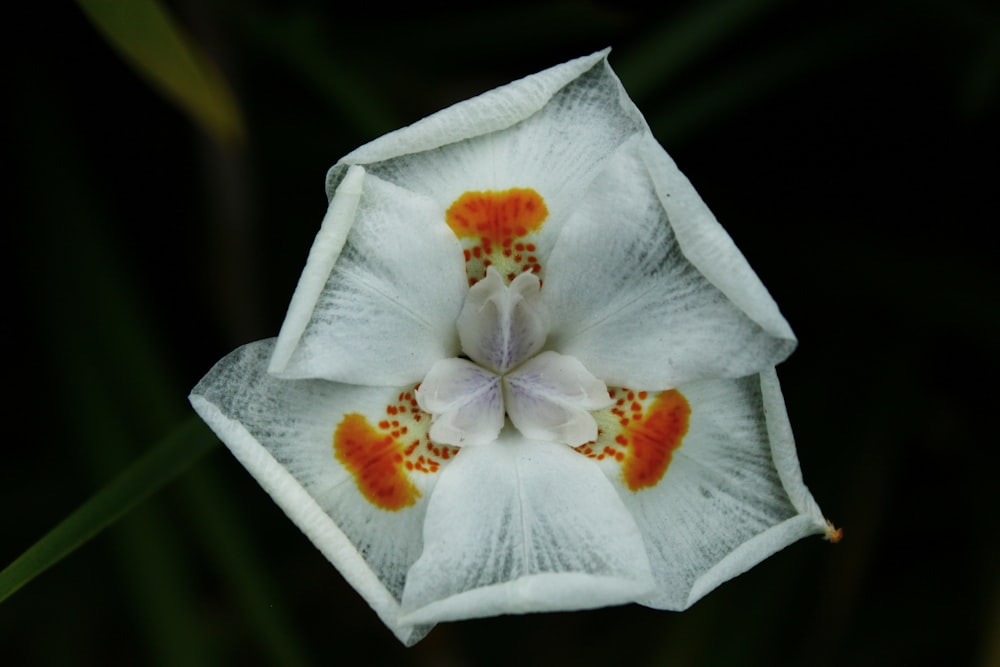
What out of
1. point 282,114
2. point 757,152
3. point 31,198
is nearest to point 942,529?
point 757,152

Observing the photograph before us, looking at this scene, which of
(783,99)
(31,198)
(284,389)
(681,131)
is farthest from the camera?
(783,99)

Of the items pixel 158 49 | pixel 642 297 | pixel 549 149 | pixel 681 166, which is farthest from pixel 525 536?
pixel 681 166

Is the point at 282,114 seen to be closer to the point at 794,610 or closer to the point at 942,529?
the point at 794,610

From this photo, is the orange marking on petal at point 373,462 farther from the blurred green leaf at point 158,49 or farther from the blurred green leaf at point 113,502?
the blurred green leaf at point 158,49

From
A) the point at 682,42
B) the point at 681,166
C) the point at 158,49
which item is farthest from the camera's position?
the point at 681,166

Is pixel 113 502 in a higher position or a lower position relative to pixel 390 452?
higher

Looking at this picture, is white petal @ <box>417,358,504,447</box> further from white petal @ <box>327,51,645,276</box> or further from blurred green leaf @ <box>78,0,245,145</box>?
blurred green leaf @ <box>78,0,245,145</box>

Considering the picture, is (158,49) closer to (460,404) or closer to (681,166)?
(460,404)
